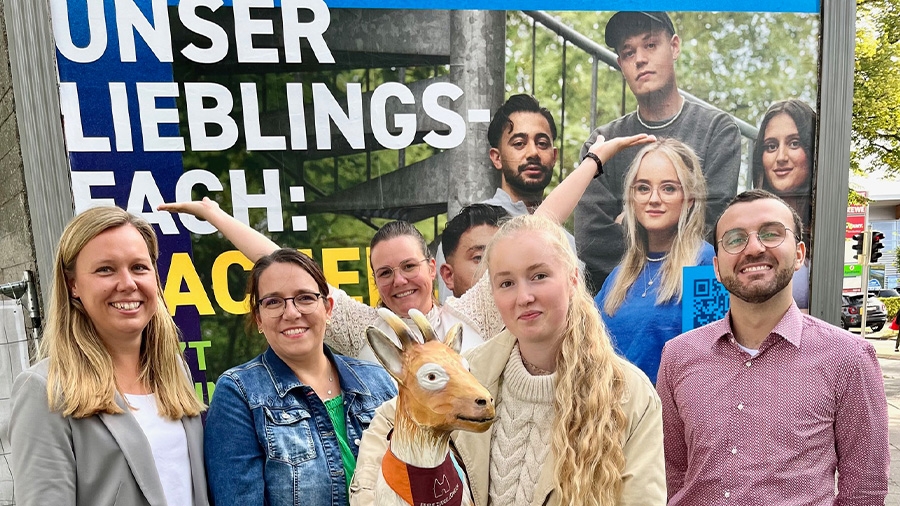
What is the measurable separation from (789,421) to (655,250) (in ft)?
4.01

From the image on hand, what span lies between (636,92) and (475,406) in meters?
2.29

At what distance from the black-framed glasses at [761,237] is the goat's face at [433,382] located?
131cm

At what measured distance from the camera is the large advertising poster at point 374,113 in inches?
111

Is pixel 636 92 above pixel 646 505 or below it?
above

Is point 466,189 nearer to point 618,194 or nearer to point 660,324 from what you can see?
point 618,194

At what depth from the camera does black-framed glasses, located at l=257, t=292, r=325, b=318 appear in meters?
1.97

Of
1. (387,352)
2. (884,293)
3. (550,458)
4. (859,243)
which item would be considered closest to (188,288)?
(387,352)

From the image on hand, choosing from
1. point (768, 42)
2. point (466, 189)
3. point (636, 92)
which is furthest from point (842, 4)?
point (466, 189)

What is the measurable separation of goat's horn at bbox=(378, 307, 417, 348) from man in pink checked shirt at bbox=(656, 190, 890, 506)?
1344mm

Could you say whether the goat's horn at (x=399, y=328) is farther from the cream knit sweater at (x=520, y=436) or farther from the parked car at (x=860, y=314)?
the parked car at (x=860, y=314)

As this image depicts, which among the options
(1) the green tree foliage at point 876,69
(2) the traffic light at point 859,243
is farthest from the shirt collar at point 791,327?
(2) the traffic light at point 859,243

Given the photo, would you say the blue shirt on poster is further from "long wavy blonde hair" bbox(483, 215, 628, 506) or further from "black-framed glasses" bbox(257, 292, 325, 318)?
"black-framed glasses" bbox(257, 292, 325, 318)

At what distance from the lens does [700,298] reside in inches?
128

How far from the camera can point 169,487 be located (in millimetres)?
1922
